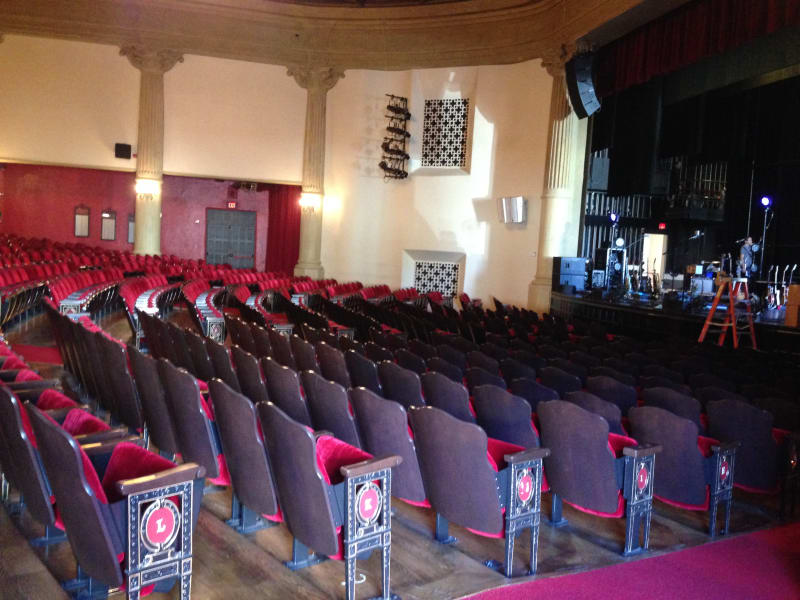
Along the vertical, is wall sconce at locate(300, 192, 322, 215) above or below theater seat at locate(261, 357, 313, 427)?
above

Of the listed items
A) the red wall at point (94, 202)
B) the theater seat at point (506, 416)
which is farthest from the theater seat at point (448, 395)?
the red wall at point (94, 202)

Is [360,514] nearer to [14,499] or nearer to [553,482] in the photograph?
[553,482]

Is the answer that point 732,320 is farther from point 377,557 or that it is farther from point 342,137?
point 342,137

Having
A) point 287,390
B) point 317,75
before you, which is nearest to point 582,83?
point 317,75

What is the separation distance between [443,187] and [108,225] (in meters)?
8.35

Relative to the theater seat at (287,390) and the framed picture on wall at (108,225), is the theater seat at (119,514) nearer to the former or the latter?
the theater seat at (287,390)

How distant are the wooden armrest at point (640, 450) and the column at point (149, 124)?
13.3 m

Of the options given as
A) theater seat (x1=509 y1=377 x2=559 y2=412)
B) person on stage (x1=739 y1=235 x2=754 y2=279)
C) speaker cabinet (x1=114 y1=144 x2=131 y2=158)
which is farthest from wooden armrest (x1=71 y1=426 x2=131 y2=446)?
speaker cabinet (x1=114 y1=144 x2=131 y2=158)

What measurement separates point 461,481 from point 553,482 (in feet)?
1.99

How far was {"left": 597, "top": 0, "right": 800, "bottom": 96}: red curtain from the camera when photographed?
7730mm

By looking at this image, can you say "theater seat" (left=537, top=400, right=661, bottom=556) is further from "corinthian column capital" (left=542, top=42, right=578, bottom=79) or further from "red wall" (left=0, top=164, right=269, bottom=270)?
"red wall" (left=0, top=164, right=269, bottom=270)

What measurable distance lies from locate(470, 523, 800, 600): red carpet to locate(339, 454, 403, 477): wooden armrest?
585 mm

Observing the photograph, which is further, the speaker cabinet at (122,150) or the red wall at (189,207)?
the red wall at (189,207)

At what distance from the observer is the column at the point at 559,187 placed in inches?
492
